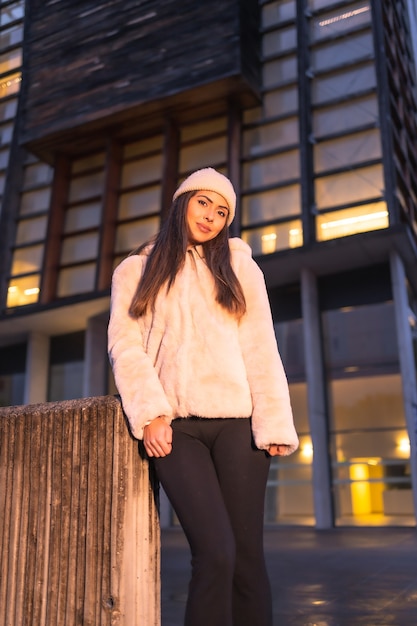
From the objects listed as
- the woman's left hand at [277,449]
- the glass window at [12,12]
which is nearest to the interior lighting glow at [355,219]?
the woman's left hand at [277,449]

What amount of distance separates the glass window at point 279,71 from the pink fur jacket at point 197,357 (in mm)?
15625

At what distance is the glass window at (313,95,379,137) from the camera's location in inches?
611

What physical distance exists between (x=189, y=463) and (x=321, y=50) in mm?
16911

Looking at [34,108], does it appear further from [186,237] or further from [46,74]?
[186,237]

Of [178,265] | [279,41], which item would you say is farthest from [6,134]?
[178,265]

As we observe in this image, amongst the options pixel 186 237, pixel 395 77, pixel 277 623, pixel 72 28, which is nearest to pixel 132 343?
pixel 186 237

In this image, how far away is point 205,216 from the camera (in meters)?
2.64

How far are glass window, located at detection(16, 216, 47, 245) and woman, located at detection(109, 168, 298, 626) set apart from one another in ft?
56.8

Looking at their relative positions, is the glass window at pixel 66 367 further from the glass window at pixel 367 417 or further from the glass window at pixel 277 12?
the glass window at pixel 277 12

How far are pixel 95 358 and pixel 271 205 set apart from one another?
657 cm

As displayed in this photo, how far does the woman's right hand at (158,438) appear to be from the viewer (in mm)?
2205

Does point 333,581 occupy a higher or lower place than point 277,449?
lower

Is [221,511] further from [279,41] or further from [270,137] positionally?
[279,41]

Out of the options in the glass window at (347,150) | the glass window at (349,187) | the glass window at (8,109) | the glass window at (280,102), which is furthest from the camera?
the glass window at (8,109)
